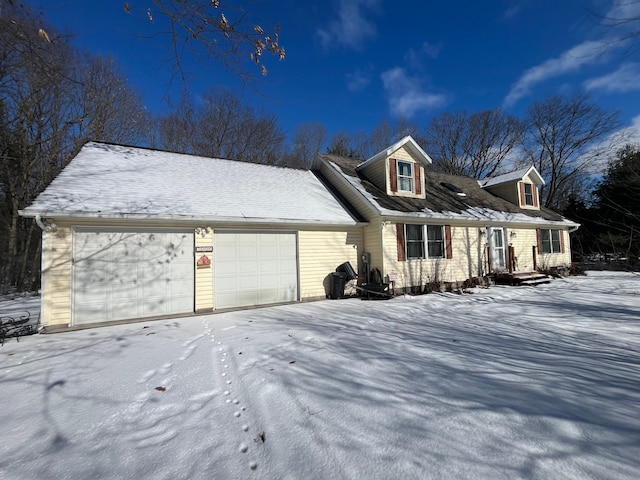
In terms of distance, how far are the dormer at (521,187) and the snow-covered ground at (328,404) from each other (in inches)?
466

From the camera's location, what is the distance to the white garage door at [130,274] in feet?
22.1

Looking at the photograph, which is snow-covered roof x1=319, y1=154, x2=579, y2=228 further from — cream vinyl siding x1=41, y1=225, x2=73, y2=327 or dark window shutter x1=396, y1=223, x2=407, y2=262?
cream vinyl siding x1=41, y1=225, x2=73, y2=327

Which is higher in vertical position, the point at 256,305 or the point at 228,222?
the point at 228,222

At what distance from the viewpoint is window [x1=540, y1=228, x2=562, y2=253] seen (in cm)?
1520

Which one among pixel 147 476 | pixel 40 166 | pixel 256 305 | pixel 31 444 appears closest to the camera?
pixel 147 476

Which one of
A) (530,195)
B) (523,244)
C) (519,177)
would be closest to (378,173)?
(523,244)

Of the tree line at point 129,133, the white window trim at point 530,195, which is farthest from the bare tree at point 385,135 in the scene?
the white window trim at point 530,195

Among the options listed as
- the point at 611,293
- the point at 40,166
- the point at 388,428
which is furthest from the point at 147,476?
the point at 40,166

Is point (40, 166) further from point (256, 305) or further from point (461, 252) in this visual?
point (461, 252)

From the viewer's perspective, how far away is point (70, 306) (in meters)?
6.57

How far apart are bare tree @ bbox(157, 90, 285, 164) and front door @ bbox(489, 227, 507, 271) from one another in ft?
53.6

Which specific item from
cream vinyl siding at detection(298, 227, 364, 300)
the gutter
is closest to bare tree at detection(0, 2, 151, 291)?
the gutter

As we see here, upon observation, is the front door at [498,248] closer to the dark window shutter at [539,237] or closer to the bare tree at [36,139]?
the dark window shutter at [539,237]

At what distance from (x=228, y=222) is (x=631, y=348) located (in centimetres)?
854
